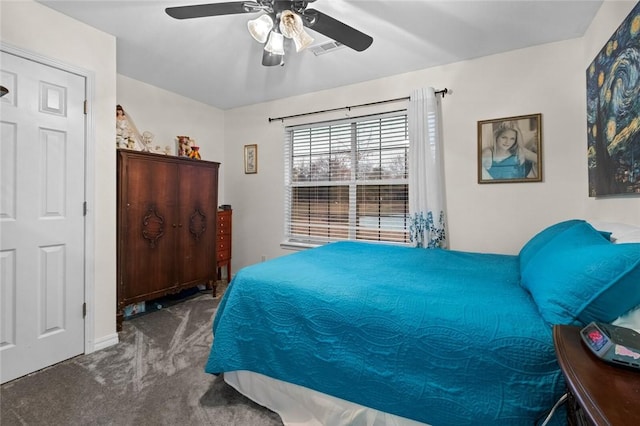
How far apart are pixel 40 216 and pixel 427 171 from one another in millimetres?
3185

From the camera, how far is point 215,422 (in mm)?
1525

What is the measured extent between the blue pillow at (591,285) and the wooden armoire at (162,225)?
10.3 ft

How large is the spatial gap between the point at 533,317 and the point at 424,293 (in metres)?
0.43

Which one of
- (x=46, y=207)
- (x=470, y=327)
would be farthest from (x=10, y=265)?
(x=470, y=327)

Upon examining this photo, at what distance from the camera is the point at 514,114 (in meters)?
2.61

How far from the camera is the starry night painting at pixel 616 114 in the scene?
1.48m

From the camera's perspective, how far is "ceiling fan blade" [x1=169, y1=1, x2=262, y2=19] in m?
1.58

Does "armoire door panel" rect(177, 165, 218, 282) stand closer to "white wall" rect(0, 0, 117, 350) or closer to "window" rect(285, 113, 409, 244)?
"white wall" rect(0, 0, 117, 350)

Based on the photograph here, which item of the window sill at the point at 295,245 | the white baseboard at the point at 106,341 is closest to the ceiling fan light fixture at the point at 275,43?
the window sill at the point at 295,245

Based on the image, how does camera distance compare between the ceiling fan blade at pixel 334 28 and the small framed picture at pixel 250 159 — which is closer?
the ceiling fan blade at pixel 334 28

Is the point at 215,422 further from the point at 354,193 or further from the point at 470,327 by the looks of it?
the point at 354,193

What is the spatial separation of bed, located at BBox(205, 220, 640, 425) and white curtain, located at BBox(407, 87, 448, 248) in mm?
942

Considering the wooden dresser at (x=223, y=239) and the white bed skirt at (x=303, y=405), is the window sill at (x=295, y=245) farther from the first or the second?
the white bed skirt at (x=303, y=405)

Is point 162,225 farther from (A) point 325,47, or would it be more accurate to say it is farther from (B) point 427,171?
(B) point 427,171
